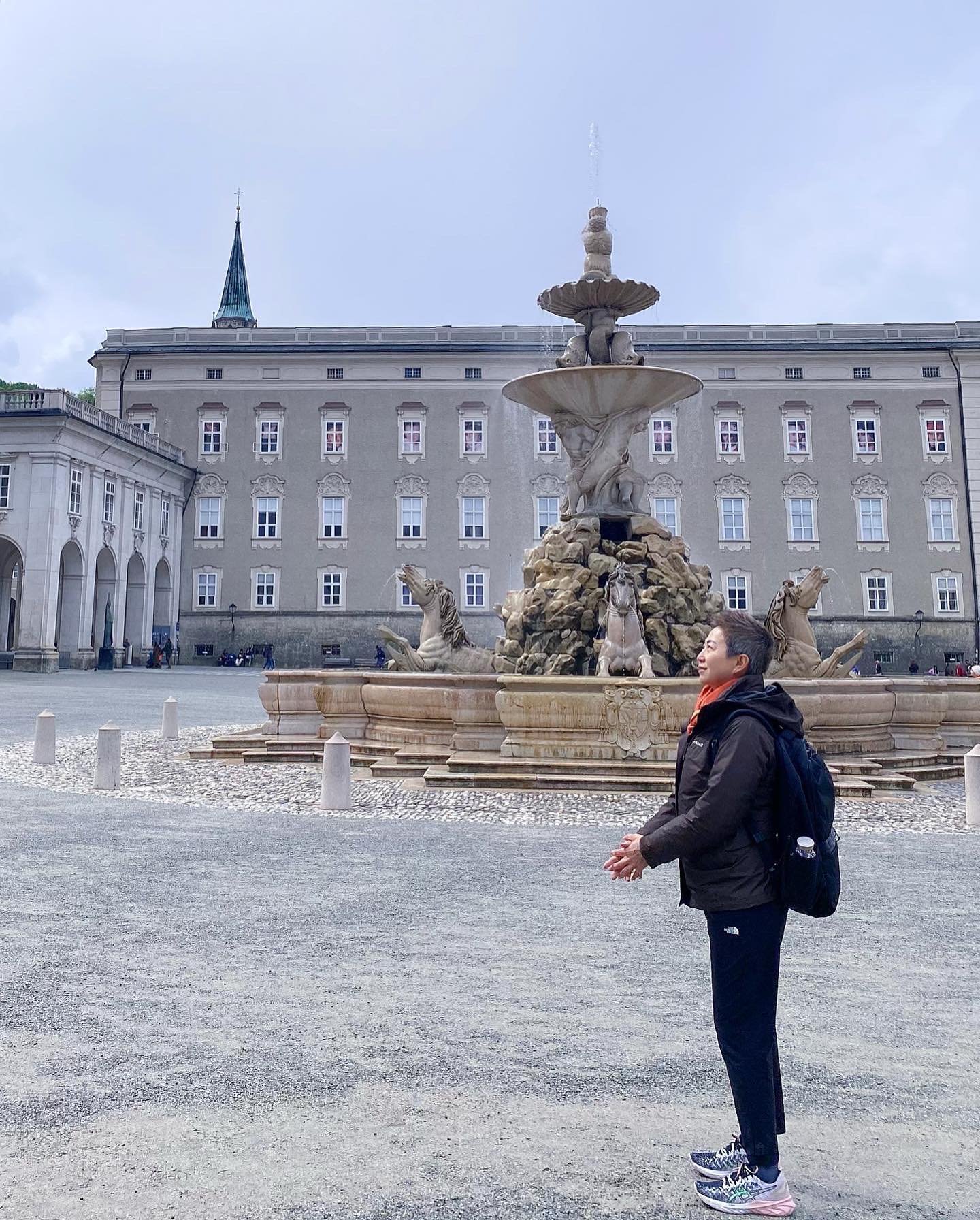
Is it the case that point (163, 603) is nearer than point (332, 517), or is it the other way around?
point (163, 603)

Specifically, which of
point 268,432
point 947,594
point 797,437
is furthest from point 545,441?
point 947,594

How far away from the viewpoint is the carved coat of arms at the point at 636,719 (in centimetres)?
1070

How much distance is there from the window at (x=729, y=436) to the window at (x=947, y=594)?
12.3m

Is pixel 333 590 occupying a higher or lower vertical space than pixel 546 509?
lower

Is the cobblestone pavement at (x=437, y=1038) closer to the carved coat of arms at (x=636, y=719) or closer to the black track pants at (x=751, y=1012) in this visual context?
the black track pants at (x=751, y=1012)

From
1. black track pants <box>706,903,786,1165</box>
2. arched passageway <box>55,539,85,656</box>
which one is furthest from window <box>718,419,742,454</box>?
black track pants <box>706,903,786,1165</box>

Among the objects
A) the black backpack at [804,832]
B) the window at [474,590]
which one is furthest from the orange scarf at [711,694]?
the window at [474,590]

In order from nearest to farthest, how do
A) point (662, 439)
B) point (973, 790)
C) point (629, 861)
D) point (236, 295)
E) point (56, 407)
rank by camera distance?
1. point (629, 861)
2. point (973, 790)
3. point (56, 407)
4. point (662, 439)
5. point (236, 295)

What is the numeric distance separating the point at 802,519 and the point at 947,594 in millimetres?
8203

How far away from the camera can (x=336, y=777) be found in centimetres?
914

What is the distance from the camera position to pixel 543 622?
1348cm

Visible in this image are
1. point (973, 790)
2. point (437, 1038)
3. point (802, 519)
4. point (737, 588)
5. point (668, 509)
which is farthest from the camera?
point (668, 509)

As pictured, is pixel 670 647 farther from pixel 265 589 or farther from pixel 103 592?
pixel 265 589

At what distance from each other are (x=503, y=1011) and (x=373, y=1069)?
2.44 ft
